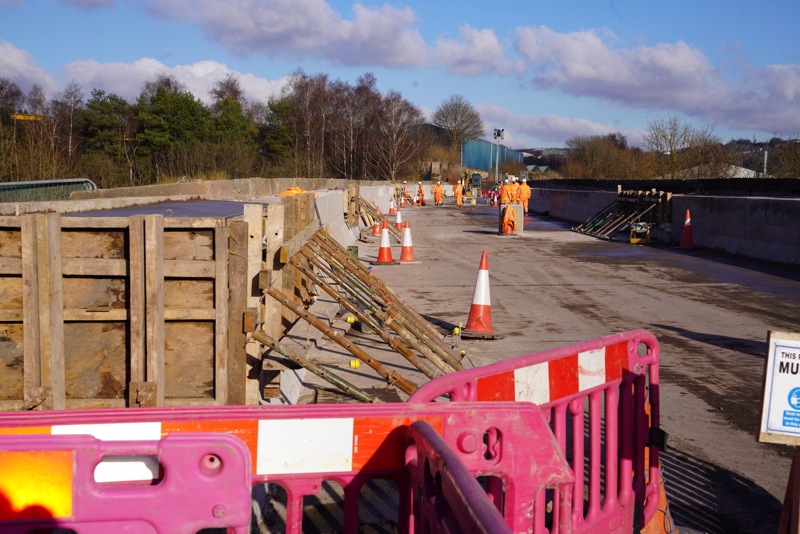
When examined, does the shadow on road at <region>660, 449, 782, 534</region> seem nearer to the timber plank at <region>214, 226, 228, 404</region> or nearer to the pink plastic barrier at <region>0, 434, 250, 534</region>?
the timber plank at <region>214, 226, 228, 404</region>

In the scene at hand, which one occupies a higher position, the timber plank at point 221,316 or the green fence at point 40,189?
the green fence at point 40,189

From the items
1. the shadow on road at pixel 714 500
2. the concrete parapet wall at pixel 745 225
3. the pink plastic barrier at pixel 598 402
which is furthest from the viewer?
the concrete parapet wall at pixel 745 225

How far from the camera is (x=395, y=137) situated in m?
81.4

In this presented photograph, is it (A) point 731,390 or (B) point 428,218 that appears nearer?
(A) point 731,390

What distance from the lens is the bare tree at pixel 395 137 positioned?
82.1m

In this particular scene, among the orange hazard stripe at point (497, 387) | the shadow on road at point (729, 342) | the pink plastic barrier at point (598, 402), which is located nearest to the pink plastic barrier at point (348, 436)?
the pink plastic barrier at point (598, 402)

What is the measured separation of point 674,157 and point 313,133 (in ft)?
138

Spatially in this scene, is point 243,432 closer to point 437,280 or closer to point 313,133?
point 437,280

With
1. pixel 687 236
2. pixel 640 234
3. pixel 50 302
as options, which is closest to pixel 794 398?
pixel 50 302

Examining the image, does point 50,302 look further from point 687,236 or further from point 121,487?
point 687,236

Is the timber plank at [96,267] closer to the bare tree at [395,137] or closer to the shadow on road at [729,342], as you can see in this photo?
the shadow on road at [729,342]

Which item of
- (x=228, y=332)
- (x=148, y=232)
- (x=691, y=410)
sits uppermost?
(x=148, y=232)

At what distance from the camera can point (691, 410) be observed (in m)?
6.91

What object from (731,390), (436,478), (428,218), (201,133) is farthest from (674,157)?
(436,478)
